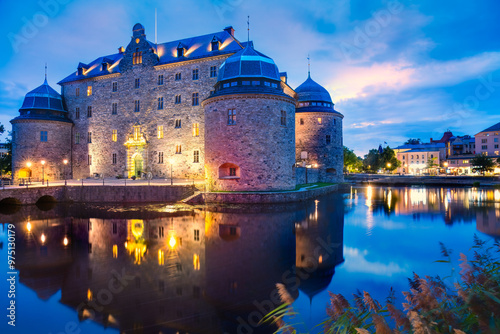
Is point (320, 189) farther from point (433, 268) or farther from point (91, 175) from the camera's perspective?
point (91, 175)

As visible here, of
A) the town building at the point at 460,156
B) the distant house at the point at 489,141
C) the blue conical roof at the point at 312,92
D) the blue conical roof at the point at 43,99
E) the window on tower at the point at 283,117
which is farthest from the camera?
the town building at the point at 460,156

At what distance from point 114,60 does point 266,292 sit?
38753mm

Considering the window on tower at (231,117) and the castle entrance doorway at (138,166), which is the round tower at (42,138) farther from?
the window on tower at (231,117)

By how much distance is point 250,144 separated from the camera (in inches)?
834

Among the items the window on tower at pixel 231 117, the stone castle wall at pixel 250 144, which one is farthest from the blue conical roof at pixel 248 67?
the window on tower at pixel 231 117

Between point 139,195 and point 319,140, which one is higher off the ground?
point 319,140

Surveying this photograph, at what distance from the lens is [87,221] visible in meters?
15.2

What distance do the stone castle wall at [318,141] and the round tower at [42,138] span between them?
95.9 ft

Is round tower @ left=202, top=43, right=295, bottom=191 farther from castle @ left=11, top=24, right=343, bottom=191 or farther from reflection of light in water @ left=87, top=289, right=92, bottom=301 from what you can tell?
reflection of light in water @ left=87, top=289, right=92, bottom=301

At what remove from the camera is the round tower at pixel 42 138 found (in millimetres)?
33344

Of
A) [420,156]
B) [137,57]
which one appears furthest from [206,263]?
[420,156]

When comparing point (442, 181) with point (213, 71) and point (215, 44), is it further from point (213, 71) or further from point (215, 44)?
point (215, 44)

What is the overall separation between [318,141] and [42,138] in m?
33.2

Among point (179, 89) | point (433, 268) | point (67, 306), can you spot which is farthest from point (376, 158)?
point (67, 306)
